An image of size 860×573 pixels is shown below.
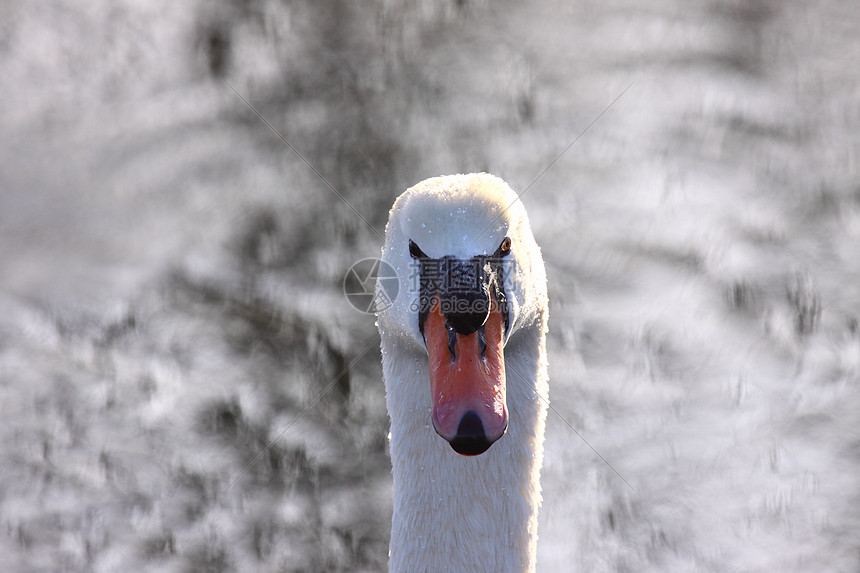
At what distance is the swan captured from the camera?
302 centimetres

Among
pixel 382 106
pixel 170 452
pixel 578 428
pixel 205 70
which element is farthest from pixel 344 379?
pixel 205 70

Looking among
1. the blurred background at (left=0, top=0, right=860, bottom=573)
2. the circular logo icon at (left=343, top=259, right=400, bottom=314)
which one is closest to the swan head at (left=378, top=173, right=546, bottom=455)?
the blurred background at (left=0, top=0, right=860, bottom=573)

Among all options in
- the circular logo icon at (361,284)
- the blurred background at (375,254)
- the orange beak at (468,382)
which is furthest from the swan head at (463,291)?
the circular logo icon at (361,284)

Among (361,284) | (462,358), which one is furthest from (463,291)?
(361,284)

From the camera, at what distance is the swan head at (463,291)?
2.83 m

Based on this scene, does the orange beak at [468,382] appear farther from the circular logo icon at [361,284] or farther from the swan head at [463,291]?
the circular logo icon at [361,284]

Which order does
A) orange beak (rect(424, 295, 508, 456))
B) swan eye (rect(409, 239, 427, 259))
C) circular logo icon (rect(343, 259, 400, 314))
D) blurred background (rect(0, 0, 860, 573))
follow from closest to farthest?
orange beak (rect(424, 295, 508, 456)), swan eye (rect(409, 239, 427, 259)), blurred background (rect(0, 0, 860, 573)), circular logo icon (rect(343, 259, 400, 314))

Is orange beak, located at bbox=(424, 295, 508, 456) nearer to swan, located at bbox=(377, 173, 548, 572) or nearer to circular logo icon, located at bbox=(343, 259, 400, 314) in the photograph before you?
swan, located at bbox=(377, 173, 548, 572)

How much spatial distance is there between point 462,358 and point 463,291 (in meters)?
0.22

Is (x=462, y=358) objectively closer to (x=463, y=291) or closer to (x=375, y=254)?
(x=463, y=291)

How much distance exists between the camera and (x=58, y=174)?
24.3 feet

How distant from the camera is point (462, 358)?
2.92 metres

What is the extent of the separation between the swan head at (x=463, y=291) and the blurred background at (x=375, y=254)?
6.94 ft

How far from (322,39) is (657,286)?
4.28m
